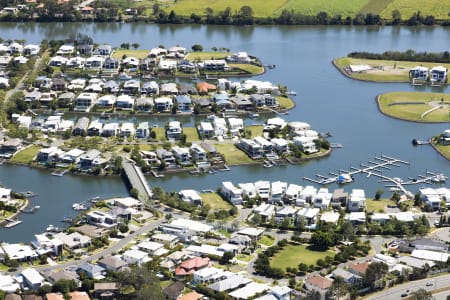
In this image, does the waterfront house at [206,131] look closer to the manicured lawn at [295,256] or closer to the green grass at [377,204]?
the green grass at [377,204]

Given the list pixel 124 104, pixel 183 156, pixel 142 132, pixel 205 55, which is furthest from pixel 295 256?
pixel 205 55

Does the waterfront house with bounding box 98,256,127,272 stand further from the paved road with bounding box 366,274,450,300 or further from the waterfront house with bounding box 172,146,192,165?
the waterfront house with bounding box 172,146,192,165

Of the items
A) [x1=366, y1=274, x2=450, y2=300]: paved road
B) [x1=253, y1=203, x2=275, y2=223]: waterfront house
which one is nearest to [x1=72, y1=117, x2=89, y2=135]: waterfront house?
[x1=253, y1=203, x2=275, y2=223]: waterfront house

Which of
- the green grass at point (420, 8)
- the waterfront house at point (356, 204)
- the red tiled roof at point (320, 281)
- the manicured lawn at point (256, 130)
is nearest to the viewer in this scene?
the red tiled roof at point (320, 281)

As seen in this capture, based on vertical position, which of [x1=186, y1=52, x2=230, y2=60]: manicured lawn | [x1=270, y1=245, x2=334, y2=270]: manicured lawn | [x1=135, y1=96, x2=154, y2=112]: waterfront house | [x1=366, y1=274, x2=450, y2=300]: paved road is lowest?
[x1=366, y1=274, x2=450, y2=300]: paved road

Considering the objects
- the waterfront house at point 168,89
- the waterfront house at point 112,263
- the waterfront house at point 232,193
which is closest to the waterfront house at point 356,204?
the waterfront house at point 232,193

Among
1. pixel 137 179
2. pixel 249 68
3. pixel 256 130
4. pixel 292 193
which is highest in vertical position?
pixel 249 68

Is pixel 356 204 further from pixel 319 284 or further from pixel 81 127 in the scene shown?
pixel 81 127
